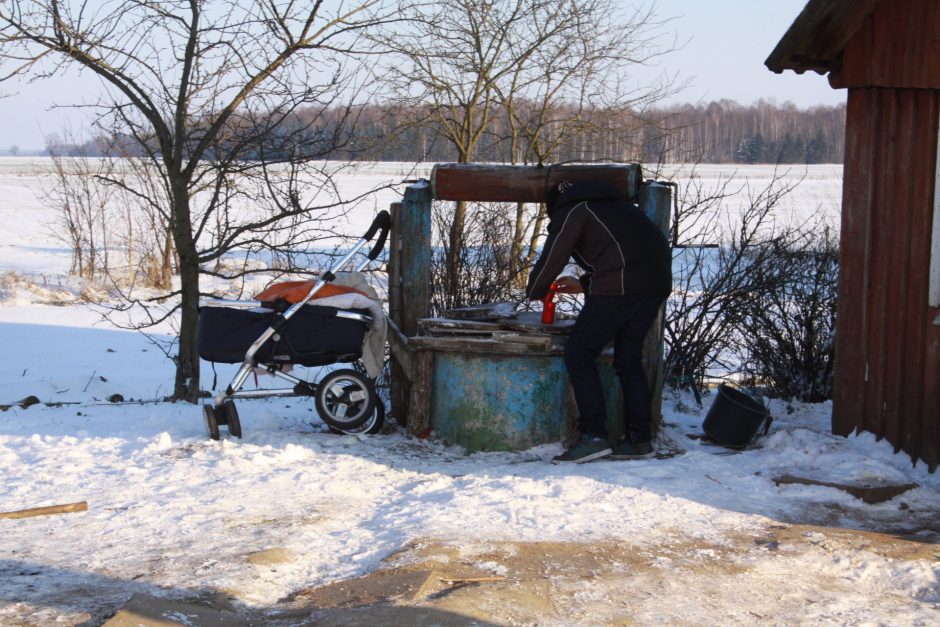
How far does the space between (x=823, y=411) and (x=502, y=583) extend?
5.08m

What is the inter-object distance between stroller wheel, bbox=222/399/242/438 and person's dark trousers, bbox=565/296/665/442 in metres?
2.31

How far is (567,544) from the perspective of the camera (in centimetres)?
492

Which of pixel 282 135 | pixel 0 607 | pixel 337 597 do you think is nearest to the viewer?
pixel 0 607

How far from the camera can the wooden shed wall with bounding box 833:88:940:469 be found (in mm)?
6398

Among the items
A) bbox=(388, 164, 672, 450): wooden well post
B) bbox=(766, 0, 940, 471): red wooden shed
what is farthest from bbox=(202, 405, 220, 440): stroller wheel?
bbox=(766, 0, 940, 471): red wooden shed

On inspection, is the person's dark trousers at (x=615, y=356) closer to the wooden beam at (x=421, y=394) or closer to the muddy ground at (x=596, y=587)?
the wooden beam at (x=421, y=394)

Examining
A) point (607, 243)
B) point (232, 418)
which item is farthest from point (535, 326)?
point (232, 418)

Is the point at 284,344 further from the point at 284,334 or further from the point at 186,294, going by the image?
the point at 186,294

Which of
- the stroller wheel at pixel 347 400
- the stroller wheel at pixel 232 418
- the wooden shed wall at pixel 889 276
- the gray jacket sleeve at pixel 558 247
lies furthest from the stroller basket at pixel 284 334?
the wooden shed wall at pixel 889 276

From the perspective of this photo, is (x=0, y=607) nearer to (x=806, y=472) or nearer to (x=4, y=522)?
(x=4, y=522)

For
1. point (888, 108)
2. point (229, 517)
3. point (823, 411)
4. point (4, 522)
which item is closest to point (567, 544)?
point (229, 517)

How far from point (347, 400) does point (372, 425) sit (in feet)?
0.89

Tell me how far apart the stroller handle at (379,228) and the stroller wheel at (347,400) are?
89 cm

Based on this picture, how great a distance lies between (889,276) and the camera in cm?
668
